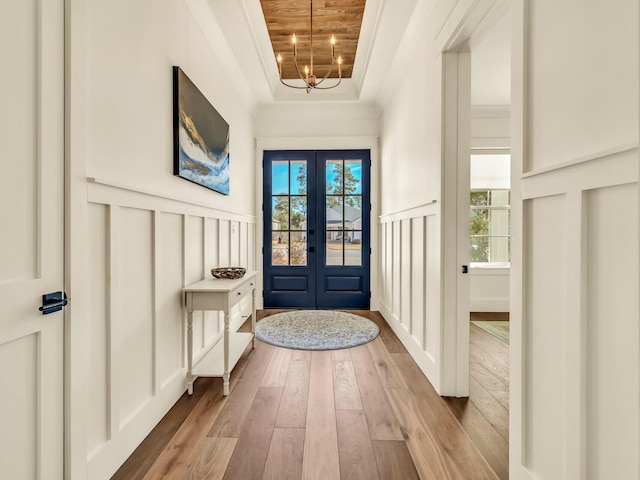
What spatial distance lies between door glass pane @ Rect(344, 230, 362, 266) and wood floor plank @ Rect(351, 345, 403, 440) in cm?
173

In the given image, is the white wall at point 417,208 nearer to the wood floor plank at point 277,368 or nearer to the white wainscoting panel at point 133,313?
the wood floor plank at point 277,368

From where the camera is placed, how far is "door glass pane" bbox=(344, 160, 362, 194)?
4.33 m

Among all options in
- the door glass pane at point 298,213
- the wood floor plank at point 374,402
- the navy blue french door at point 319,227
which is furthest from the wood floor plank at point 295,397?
the door glass pane at point 298,213

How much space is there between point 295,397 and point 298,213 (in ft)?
8.76

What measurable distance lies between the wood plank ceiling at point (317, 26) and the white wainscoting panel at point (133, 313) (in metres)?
1.89

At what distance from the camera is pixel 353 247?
4.34 m

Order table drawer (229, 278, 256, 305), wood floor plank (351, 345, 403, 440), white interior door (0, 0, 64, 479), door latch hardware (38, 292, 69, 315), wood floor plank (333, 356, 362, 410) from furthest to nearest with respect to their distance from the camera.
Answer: table drawer (229, 278, 256, 305)
wood floor plank (333, 356, 362, 410)
wood floor plank (351, 345, 403, 440)
door latch hardware (38, 292, 69, 315)
white interior door (0, 0, 64, 479)

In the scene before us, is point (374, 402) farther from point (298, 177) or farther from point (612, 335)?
point (298, 177)

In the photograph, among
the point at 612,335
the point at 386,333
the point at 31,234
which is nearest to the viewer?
the point at 612,335

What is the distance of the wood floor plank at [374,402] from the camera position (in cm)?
168

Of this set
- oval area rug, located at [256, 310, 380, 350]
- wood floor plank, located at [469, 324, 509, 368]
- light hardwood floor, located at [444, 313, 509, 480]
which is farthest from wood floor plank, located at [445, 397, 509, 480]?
oval area rug, located at [256, 310, 380, 350]

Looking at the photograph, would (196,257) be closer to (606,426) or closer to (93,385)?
(93,385)

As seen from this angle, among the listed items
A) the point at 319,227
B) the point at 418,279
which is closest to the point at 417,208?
the point at 418,279

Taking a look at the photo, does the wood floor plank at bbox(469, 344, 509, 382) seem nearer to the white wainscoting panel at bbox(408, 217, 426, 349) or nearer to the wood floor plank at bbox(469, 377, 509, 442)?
the wood floor plank at bbox(469, 377, 509, 442)
